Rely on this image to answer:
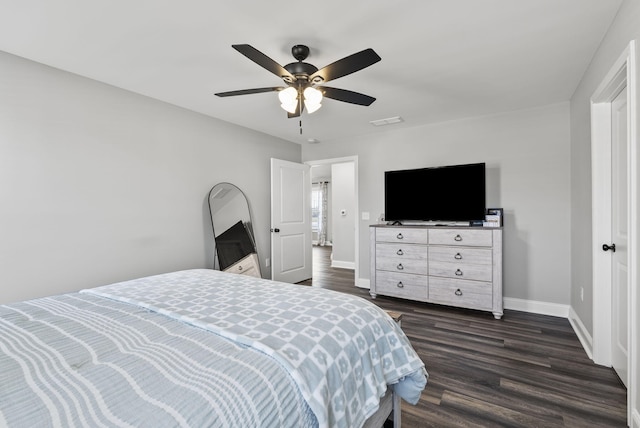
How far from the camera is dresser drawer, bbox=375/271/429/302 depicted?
3.67 meters

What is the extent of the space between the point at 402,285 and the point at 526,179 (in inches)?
75.5

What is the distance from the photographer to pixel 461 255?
3424 millimetres

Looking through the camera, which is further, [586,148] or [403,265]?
[403,265]

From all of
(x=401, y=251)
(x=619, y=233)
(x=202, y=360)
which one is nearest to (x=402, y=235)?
(x=401, y=251)

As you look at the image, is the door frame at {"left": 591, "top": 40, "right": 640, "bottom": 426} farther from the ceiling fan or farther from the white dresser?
the ceiling fan

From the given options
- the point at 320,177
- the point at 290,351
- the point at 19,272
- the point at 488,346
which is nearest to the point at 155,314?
the point at 290,351

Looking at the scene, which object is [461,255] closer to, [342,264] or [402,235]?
[402,235]

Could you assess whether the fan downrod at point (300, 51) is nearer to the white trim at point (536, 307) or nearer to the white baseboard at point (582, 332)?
the white baseboard at point (582, 332)

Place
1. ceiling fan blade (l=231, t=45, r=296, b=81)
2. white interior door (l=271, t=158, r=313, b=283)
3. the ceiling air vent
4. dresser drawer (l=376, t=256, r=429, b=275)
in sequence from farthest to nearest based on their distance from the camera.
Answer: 1. white interior door (l=271, t=158, r=313, b=283)
2. the ceiling air vent
3. dresser drawer (l=376, t=256, r=429, b=275)
4. ceiling fan blade (l=231, t=45, r=296, b=81)

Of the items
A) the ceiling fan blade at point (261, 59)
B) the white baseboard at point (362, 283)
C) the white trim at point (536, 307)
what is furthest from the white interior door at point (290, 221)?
the white trim at point (536, 307)

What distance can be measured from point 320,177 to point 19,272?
7772mm

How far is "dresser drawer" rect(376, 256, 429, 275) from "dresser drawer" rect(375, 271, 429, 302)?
0.17ft

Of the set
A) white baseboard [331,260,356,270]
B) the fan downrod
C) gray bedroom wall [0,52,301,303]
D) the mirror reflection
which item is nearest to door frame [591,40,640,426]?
the fan downrod

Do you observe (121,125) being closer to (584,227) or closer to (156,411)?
(156,411)
